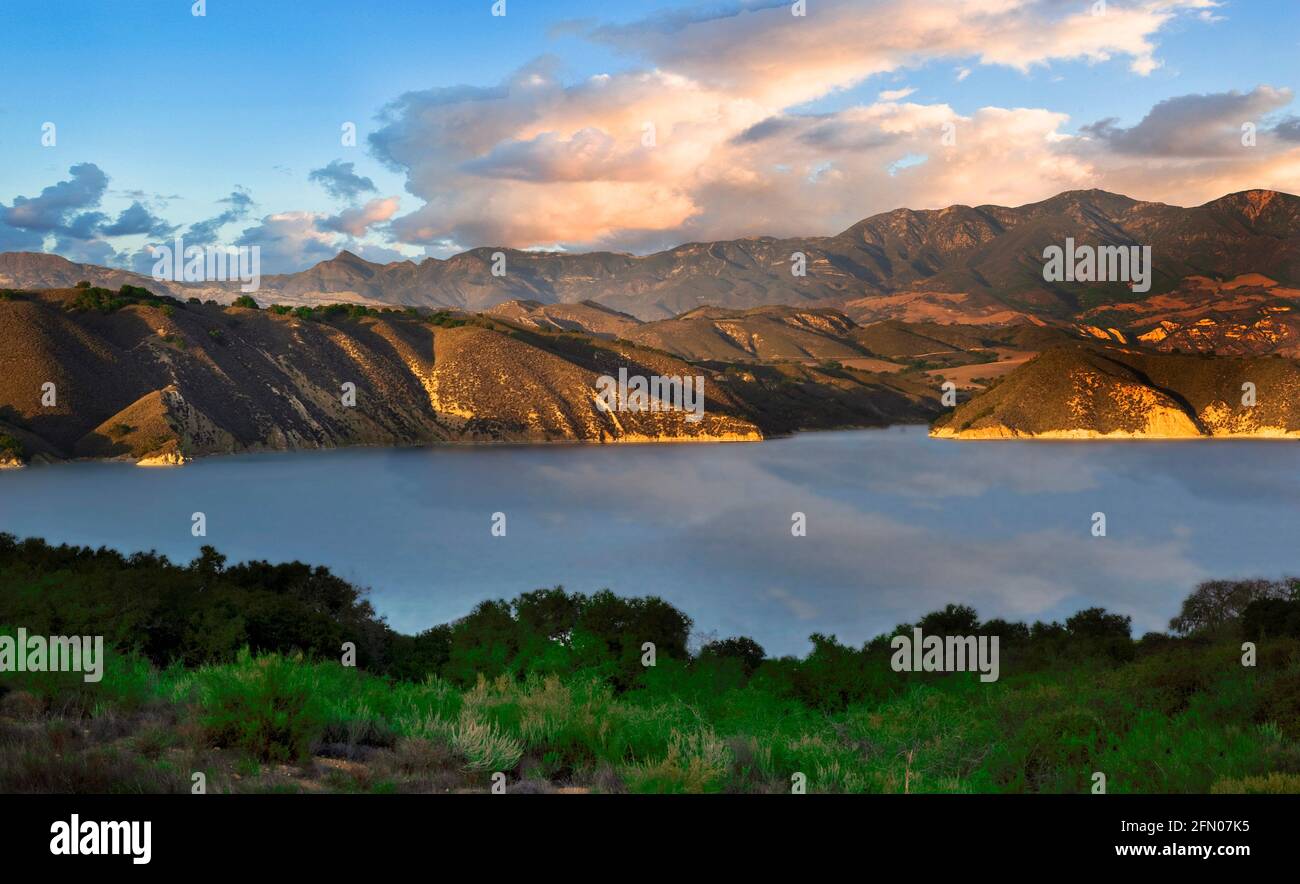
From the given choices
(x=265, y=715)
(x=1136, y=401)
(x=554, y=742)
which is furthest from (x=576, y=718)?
(x=1136, y=401)

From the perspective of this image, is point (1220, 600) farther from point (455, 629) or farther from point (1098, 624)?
point (455, 629)

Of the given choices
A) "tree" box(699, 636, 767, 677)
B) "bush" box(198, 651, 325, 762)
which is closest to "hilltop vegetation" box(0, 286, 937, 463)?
"tree" box(699, 636, 767, 677)

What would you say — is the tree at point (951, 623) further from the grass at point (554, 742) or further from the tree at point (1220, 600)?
the grass at point (554, 742)

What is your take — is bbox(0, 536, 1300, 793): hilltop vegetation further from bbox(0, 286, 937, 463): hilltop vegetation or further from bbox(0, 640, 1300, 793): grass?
bbox(0, 286, 937, 463): hilltop vegetation

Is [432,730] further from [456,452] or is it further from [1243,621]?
[456,452]
